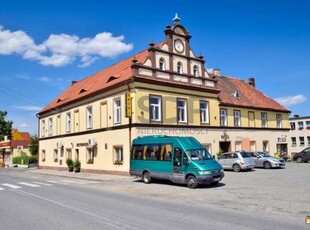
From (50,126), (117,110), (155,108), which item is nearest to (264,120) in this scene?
(155,108)

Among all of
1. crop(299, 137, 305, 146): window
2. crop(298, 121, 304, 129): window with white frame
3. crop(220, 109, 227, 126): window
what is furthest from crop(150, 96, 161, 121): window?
crop(298, 121, 304, 129): window with white frame

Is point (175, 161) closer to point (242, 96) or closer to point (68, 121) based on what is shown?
point (68, 121)

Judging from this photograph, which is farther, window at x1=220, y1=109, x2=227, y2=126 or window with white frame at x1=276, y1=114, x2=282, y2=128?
window with white frame at x1=276, y1=114, x2=282, y2=128

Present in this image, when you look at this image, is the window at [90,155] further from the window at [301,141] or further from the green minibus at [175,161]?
the window at [301,141]

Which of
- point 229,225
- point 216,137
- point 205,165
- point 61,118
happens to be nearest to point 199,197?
point 205,165

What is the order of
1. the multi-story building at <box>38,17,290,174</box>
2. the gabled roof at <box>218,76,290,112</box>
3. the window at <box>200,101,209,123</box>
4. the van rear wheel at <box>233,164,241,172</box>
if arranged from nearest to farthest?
the van rear wheel at <box>233,164,241,172</box>
the multi-story building at <box>38,17,290,174</box>
the window at <box>200,101,209,123</box>
the gabled roof at <box>218,76,290,112</box>

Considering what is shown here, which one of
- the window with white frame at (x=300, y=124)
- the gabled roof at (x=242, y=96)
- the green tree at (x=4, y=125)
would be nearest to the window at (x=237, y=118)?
the gabled roof at (x=242, y=96)

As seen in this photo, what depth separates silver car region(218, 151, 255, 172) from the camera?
2394 centimetres

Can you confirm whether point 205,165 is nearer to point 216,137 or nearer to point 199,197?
point 199,197

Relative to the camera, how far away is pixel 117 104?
25875 mm

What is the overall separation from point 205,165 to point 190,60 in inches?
551

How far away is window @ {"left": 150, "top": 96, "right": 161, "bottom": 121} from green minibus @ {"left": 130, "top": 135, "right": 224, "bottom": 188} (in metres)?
5.00

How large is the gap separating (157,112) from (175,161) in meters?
8.48

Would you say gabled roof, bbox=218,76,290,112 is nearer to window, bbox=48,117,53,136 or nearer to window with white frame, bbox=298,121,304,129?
window, bbox=48,117,53,136
